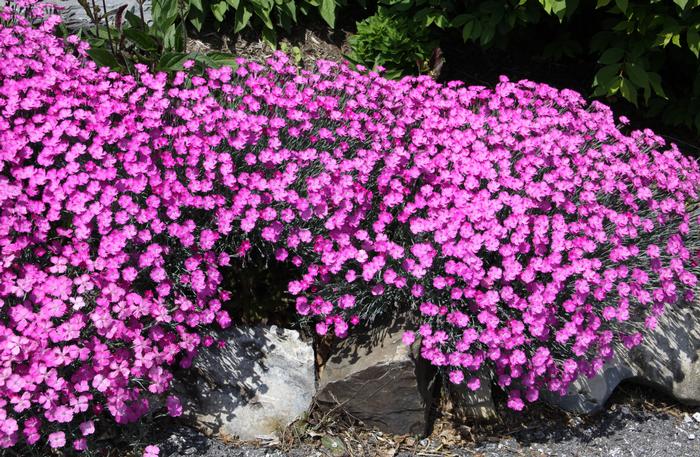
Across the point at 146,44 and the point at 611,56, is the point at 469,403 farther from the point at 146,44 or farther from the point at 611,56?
the point at 146,44

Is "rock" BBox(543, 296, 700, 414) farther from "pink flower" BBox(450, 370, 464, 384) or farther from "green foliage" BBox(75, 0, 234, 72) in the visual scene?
"green foliage" BBox(75, 0, 234, 72)

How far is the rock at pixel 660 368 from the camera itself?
141 inches

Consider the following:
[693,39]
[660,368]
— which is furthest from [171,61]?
[660,368]

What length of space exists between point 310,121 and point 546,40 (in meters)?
2.75

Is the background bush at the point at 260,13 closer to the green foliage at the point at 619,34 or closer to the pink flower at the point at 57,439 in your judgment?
the green foliage at the point at 619,34

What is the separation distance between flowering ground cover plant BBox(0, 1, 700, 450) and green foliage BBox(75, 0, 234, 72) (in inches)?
10.9

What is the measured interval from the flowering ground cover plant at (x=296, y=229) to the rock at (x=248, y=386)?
17cm

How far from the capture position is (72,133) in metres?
3.21

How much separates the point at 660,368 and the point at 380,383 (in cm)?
161

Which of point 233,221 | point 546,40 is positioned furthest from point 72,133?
point 546,40

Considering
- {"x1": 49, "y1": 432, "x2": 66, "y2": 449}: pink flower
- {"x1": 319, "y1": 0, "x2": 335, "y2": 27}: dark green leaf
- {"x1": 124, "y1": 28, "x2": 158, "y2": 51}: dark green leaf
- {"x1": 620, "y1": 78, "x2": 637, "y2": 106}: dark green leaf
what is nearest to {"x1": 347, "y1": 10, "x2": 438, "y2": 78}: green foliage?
{"x1": 319, "y1": 0, "x2": 335, "y2": 27}: dark green leaf

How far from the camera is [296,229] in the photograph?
325 cm

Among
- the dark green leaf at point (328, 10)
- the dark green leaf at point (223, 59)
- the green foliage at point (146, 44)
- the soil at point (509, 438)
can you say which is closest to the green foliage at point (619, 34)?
the dark green leaf at point (328, 10)

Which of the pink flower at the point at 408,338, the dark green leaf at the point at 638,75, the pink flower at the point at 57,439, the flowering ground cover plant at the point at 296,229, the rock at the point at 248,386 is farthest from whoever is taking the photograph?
the dark green leaf at the point at 638,75
